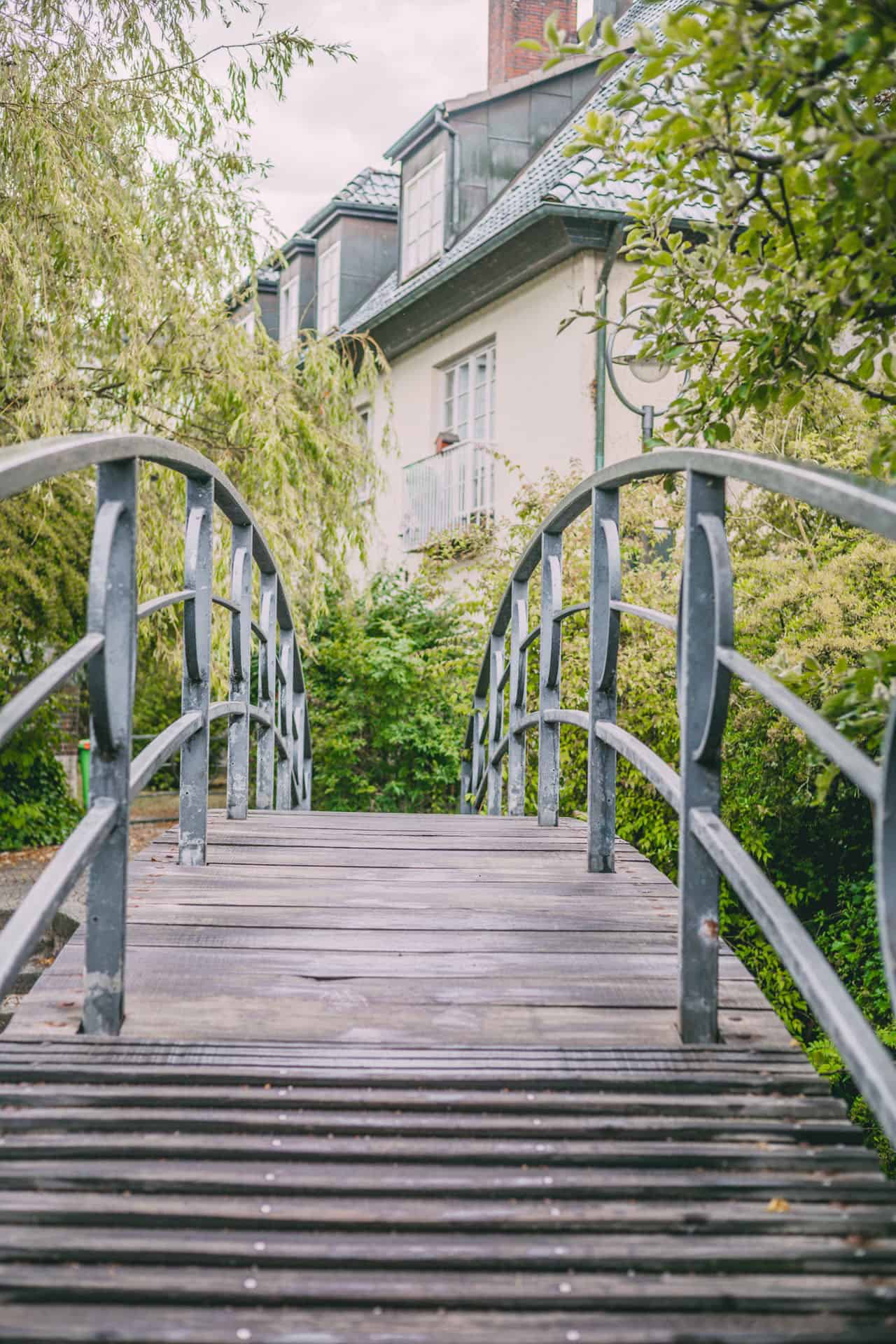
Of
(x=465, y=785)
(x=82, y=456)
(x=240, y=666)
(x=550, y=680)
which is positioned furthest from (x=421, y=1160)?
(x=465, y=785)

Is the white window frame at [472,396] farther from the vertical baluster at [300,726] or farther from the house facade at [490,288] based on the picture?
the vertical baluster at [300,726]

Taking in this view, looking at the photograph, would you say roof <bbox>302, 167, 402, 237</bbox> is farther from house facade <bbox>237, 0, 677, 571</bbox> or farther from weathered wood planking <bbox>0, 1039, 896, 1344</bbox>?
weathered wood planking <bbox>0, 1039, 896, 1344</bbox>

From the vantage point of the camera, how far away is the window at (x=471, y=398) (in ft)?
46.9

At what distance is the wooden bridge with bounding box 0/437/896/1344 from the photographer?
1.52 m

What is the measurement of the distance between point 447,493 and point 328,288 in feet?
19.5

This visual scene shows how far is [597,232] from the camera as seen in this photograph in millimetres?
11805

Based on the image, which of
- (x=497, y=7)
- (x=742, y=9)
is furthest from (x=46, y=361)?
(x=497, y=7)

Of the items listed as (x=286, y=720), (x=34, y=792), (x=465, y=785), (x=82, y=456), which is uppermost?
(x=82, y=456)

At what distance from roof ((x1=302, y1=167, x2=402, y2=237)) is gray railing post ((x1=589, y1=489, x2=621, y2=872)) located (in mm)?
16387

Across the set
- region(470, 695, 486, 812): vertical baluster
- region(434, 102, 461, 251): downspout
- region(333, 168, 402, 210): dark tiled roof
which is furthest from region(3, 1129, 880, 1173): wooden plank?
region(333, 168, 402, 210): dark tiled roof

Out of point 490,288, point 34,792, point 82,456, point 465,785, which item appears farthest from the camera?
point 490,288

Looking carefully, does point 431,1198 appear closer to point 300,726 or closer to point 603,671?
point 603,671

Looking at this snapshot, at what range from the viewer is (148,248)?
832 cm

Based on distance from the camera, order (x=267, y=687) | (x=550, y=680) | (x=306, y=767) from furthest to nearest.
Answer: (x=306, y=767), (x=267, y=687), (x=550, y=680)
